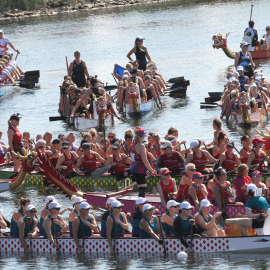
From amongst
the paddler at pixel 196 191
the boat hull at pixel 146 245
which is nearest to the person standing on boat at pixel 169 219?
the boat hull at pixel 146 245

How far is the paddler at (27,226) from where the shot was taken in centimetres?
1303

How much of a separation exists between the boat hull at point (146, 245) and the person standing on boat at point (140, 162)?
2505 millimetres

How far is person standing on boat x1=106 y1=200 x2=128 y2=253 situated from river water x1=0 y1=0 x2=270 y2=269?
480mm

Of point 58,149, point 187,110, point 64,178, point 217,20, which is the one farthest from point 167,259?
point 217,20

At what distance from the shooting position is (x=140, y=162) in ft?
49.7

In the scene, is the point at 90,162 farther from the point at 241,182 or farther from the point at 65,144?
the point at 241,182

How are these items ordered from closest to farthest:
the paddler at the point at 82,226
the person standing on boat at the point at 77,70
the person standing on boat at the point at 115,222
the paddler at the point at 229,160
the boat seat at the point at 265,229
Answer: the boat seat at the point at 265,229 → the person standing on boat at the point at 115,222 → the paddler at the point at 82,226 → the paddler at the point at 229,160 → the person standing on boat at the point at 77,70

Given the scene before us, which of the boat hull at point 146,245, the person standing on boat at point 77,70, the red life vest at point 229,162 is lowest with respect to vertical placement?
the boat hull at point 146,245

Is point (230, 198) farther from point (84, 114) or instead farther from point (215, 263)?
point (84, 114)

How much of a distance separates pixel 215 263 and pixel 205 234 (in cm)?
61

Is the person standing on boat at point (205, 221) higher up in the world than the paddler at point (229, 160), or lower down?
lower down

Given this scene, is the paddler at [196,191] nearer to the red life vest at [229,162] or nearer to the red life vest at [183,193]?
the red life vest at [183,193]

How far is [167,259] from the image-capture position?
40.9 feet

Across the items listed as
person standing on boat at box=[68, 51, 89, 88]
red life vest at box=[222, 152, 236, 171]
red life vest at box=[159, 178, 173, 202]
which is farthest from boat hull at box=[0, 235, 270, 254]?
person standing on boat at box=[68, 51, 89, 88]
